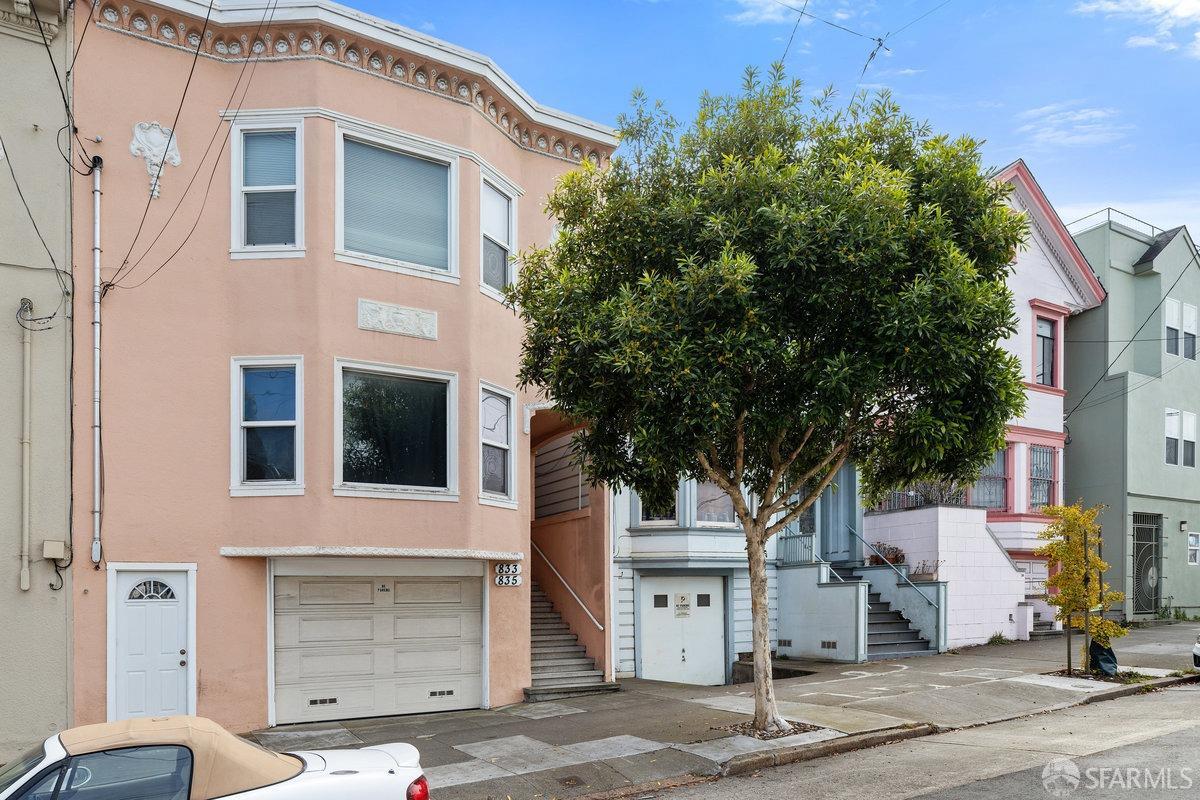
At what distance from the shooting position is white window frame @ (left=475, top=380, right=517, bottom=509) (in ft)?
48.2

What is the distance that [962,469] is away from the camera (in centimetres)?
1216

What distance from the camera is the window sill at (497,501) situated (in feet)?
47.9

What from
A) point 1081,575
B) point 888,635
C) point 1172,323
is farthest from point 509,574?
point 1172,323

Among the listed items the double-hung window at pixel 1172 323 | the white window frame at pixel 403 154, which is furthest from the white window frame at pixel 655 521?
the double-hung window at pixel 1172 323

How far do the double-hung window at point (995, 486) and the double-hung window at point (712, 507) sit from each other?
8034mm

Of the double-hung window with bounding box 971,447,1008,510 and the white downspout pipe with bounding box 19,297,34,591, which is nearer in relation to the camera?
the white downspout pipe with bounding box 19,297,34,591

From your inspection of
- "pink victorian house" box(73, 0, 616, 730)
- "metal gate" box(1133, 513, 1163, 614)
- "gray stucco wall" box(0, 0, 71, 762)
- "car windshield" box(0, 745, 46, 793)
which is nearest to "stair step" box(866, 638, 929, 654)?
"pink victorian house" box(73, 0, 616, 730)

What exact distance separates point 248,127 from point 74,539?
18.6ft

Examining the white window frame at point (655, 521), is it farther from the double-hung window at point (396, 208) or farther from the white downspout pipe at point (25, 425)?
the white downspout pipe at point (25, 425)

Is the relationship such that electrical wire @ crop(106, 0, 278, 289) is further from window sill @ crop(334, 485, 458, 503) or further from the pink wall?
the pink wall

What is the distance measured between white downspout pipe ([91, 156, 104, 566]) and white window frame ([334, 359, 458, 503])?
2790 mm

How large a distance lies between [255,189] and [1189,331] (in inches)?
977

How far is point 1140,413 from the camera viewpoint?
26.0 meters

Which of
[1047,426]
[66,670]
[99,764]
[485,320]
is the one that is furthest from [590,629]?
[1047,426]
